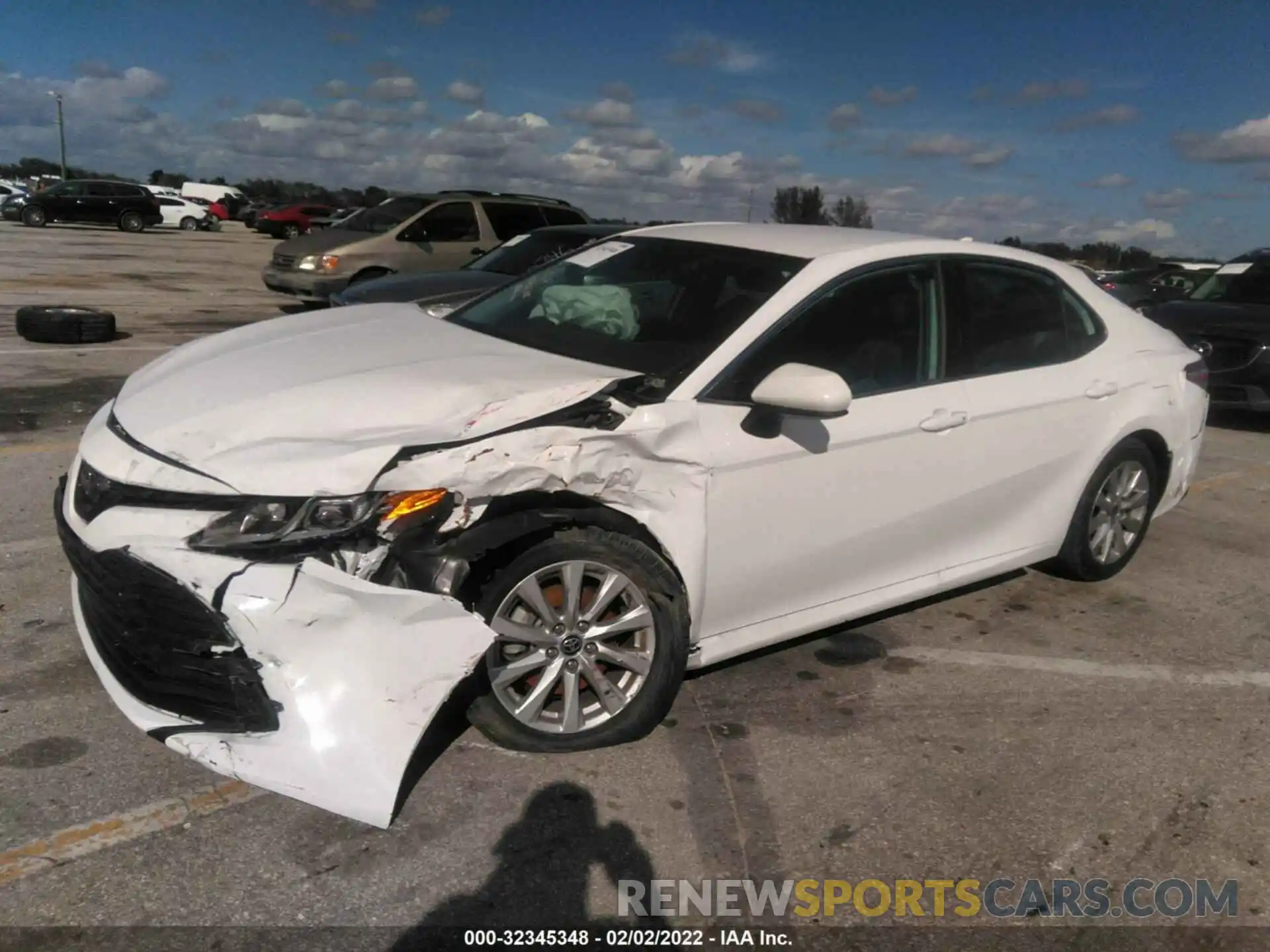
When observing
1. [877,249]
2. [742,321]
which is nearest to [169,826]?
[742,321]

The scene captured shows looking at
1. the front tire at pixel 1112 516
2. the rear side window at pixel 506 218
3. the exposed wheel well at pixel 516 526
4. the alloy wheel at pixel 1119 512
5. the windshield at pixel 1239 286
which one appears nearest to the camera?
the exposed wheel well at pixel 516 526

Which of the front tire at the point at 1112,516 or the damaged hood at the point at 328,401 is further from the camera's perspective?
the front tire at the point at 1112,516

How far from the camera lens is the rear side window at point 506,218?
13.0 m

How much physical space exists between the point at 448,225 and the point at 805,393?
34.9 feet

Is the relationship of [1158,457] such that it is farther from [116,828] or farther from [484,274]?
[484,274]

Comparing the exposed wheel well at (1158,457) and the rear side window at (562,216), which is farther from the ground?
the rear side window at (562,216)

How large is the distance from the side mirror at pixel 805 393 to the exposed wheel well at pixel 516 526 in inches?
23.6

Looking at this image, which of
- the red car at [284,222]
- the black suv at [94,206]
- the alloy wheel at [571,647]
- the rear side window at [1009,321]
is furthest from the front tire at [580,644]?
the red car at [284,222]

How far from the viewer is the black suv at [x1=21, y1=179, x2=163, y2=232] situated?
31.3m

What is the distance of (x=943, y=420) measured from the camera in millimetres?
3814

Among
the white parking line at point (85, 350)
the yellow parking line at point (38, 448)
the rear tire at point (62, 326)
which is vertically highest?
the rear tire at point (62, 326)

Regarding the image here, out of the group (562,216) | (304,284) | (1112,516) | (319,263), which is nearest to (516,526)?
(1112,516)

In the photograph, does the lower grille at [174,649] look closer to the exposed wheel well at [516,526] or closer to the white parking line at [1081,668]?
the exposed wheel well at [516,526]

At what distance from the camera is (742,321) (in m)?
3.49
